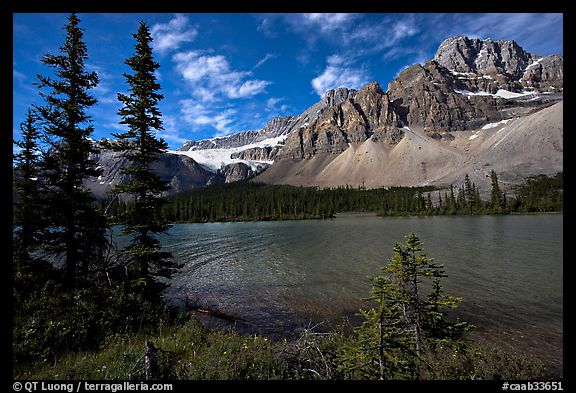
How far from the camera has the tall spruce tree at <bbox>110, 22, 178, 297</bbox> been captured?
14.9m

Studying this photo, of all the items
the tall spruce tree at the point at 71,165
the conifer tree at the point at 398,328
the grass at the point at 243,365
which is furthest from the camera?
the tall spruce tree at the point at 71,165

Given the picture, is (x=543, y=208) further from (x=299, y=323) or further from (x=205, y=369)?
(x=205, y=369)

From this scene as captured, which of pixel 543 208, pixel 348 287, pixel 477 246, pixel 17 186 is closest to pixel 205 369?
pixel 348 287

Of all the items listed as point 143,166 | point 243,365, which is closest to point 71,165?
point 143,166

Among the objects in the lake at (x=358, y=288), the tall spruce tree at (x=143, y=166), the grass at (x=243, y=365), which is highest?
the tall spruce tree at (x=143, y=166)

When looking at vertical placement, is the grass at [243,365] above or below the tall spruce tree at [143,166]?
below

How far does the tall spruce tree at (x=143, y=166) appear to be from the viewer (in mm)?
14859

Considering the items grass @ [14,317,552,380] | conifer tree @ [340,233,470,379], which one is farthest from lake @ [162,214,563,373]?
grass @ [14,317,552,380]

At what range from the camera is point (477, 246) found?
41.7 m

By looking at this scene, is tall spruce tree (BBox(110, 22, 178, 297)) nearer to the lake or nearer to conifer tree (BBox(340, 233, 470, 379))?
the lake

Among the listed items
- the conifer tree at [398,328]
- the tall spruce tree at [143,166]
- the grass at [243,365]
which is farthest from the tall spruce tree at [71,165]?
the conifer tree at [398,328]

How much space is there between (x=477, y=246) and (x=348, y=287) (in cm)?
3088

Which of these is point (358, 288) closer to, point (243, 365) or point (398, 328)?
point (398, 328)

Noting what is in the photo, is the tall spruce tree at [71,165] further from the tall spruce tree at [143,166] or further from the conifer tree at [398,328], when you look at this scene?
the conifer tree at [398,328]
